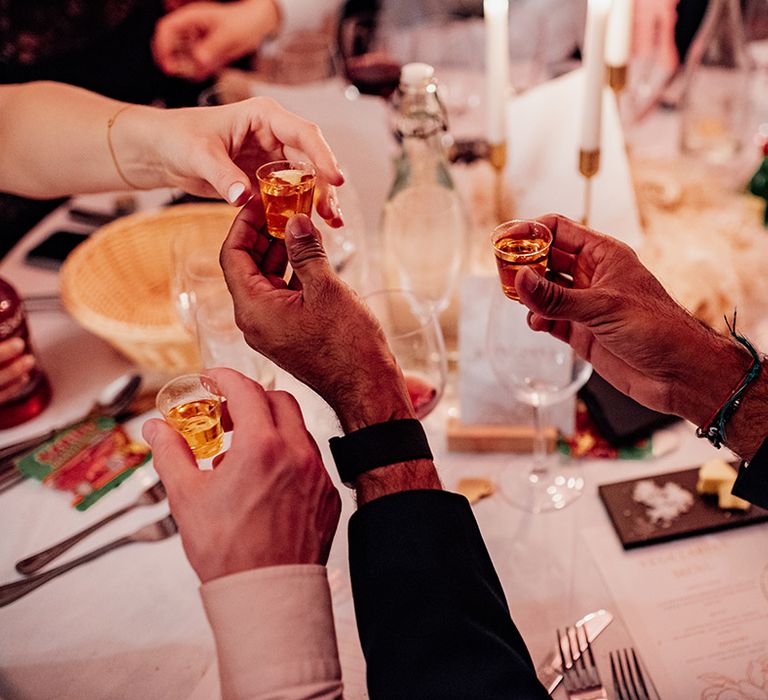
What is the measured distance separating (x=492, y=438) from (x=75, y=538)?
64 centimetres

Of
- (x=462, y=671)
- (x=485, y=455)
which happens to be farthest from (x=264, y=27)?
(x=462, y=671)

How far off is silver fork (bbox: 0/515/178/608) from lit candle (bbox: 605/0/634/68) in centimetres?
123

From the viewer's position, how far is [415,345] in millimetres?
1096

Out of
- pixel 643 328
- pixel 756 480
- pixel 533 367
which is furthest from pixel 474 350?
pixel 756 480

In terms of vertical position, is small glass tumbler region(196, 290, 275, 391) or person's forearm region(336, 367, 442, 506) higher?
person's forearm region(336, 367, 442, 506)

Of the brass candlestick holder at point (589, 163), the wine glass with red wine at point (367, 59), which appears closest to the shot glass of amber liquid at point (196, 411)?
the brass candlestick holder at point (589, 163)

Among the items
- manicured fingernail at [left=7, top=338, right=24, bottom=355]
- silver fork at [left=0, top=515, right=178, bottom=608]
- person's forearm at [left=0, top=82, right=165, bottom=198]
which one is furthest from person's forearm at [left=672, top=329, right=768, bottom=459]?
manicured fingernail at [left=7, top=338, right=24, bottom=355]

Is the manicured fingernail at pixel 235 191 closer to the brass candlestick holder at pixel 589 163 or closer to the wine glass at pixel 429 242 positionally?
the wine glass at pixel 429 242

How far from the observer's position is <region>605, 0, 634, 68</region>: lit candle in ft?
5.37

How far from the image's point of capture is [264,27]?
2586mm

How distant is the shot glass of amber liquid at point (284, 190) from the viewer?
39.1 inches

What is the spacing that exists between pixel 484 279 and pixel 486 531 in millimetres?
376

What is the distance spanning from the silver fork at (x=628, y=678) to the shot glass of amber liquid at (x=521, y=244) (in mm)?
450

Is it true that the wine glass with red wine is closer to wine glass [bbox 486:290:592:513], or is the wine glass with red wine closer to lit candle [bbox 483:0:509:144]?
lit candle [bbox 483:0:509:144]
